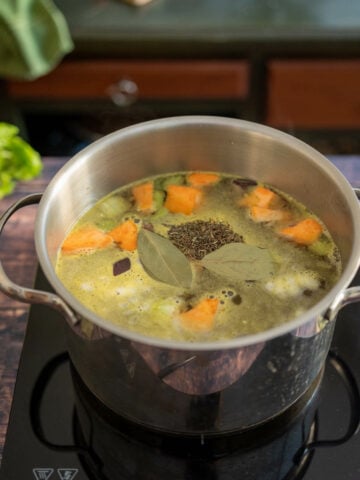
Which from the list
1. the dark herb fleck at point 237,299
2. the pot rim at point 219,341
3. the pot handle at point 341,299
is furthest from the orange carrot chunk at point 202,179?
the pot handle at point 341,299

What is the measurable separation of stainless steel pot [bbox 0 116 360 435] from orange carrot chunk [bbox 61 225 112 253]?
2 centimetres

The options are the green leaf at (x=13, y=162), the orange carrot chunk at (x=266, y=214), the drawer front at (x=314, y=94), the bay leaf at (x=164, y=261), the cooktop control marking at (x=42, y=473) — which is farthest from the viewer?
the drawer front at (x=314, y=94)

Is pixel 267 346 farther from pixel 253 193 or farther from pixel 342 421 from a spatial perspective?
pixel 253 193

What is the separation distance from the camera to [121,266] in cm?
111

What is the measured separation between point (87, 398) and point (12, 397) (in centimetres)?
11

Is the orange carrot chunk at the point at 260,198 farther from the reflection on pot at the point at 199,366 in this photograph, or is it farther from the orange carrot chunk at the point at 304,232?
the reflection on pot at the point at 199,366

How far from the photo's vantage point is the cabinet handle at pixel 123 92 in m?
2.26

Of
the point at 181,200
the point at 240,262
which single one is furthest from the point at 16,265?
the point at 240,262

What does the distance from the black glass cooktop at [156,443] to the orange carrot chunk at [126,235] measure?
0.21m

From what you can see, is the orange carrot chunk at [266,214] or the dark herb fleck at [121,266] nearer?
the dark herb fleck at [121,266]

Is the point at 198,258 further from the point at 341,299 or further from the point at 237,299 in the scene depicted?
the point at 341,299

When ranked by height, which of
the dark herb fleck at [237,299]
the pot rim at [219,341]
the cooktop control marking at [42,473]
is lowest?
the cooktop control marking at [42,473]

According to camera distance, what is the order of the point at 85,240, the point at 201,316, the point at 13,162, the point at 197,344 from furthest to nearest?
the point at 13,162
the point at 85,240
the point at 201,316
the point at 197,344

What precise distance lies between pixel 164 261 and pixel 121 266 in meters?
0.07
